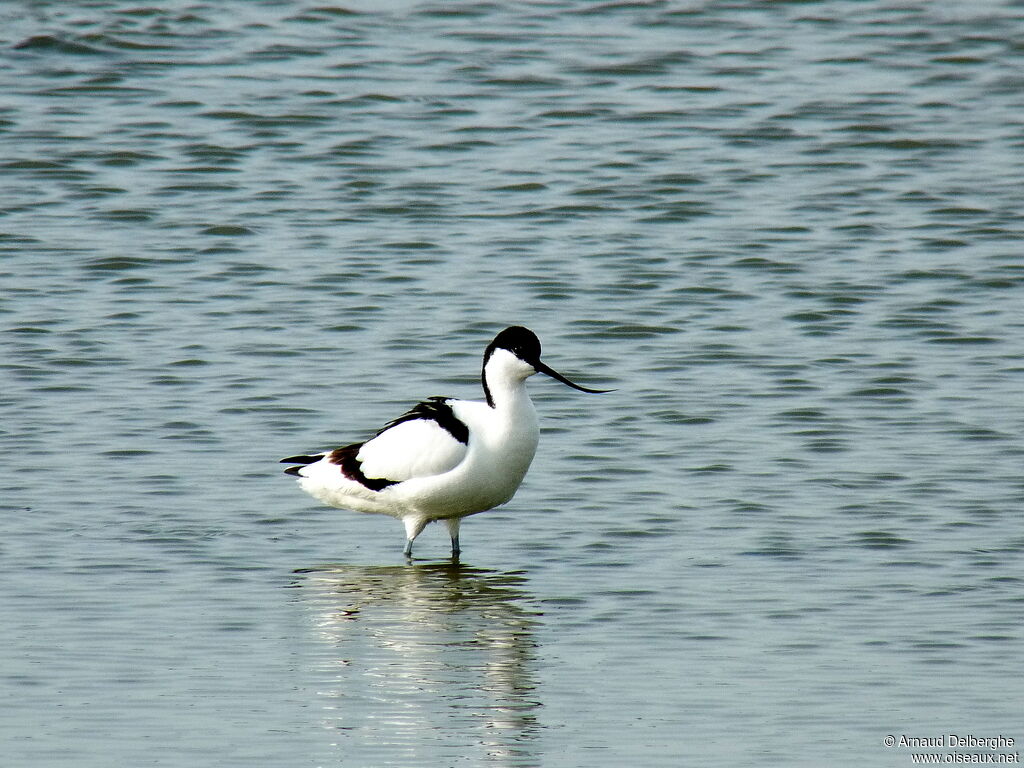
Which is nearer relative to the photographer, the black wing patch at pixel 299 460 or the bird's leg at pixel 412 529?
the bird's leg at pixel 412 529

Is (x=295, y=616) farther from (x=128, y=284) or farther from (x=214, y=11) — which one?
(x=214, y=11)

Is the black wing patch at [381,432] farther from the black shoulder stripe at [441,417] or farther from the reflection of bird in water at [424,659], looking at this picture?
the reflection of bird in water at [424,659]

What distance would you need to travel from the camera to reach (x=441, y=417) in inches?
381

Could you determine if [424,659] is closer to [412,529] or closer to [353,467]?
[412,529]

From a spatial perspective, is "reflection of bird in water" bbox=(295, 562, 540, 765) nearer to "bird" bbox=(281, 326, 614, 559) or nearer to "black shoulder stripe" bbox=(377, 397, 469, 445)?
"bird" bbox=(281, 326, 614, 559)

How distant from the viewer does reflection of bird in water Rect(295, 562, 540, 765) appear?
6691mm

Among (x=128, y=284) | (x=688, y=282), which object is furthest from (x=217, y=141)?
(x=688, y=282)

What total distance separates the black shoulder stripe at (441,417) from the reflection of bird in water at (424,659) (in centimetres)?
70

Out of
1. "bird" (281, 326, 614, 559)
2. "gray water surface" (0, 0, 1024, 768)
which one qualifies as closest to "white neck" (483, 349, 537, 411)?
"bird" (281, 326, 614, 559)

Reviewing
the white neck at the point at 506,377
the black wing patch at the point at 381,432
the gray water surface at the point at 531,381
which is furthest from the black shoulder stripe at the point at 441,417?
the gray water surface at the point at 531,381

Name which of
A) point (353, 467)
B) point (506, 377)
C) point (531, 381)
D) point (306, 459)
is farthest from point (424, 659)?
point (531, 381)

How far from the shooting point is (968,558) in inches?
353

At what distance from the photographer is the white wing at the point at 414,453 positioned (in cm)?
946

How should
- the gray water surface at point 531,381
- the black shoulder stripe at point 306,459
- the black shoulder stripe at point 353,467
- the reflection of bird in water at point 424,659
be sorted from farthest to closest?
the black shoulder stripe at point 306,459 < the black shoulder stripe at point 353,467 < the gray water surface at point 531,381 < the reflection of bird in water at point 424,659
